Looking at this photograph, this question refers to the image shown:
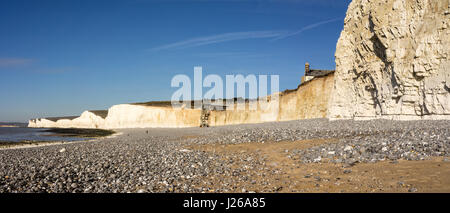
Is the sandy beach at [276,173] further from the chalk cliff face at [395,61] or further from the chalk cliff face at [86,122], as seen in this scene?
the chalk cliff face at [86,122]

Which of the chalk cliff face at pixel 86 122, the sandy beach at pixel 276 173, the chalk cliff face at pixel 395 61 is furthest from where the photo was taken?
the chalk cliff face at pixel 86 122

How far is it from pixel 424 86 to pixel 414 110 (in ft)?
4.61

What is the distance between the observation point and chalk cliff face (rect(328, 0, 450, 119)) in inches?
555

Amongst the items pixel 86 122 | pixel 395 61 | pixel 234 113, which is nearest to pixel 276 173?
pixel 395 61

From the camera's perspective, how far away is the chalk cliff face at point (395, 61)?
555 inches

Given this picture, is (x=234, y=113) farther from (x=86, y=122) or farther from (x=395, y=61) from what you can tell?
(x=86, y=122)

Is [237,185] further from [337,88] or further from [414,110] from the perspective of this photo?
[337,88]

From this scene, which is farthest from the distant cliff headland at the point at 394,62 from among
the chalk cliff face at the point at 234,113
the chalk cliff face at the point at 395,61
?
the chalk cliff face at the point at 234,113

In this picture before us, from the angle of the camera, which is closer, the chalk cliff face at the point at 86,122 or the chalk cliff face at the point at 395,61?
the chalk cliff face at the point at 395,61

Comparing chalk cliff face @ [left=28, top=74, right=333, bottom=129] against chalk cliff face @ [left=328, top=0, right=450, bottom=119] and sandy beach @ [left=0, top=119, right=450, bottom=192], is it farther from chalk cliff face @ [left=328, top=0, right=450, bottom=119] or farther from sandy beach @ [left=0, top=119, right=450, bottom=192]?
sandy beach @ [left=0, top=119, right=450, bottom=192]

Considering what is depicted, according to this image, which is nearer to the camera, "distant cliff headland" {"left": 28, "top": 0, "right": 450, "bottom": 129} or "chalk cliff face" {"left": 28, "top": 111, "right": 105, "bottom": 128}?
"distant cliff headland" {"left": 28, "top": 0, "right": 450, "bottom": 129}

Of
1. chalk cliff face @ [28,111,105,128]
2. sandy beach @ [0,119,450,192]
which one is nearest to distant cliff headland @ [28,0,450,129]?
sandy beach @ [0,119,450,192]

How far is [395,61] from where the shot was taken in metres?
16.6
